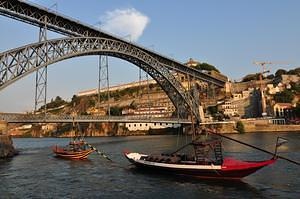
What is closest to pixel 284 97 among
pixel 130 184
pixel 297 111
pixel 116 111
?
pixel 297 111

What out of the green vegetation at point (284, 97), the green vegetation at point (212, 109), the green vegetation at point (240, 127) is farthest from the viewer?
the green vegetation at point (212, 109)

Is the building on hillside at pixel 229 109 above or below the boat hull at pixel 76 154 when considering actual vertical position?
above

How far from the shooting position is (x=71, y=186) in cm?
2342

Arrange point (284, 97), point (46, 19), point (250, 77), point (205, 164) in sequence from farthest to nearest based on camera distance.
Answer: point (250, 77)
point (284, 97)
point (46, 19)
point (205, 164)

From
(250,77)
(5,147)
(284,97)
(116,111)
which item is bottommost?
(5,147)

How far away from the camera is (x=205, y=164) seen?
24.3m

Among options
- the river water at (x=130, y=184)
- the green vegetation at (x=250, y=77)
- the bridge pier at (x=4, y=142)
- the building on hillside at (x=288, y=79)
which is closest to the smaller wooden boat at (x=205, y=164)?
the river water at (x=130, y=184)

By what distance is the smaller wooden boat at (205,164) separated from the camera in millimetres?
23328

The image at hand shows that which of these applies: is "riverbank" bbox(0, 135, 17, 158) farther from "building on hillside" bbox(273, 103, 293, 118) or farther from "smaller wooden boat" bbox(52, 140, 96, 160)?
"building on hillside" bbox(273, 103, 293, 118)

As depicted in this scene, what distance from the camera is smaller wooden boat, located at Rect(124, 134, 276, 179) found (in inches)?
918

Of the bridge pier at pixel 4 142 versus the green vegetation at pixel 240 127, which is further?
the green vegetation at pixel 240 127

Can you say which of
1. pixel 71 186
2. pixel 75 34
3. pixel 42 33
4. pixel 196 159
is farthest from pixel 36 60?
pixel 196 159

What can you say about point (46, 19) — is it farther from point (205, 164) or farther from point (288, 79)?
point (288, 79)

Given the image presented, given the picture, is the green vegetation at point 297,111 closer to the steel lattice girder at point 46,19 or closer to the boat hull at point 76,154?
the steel lattice girder at point 46,19
